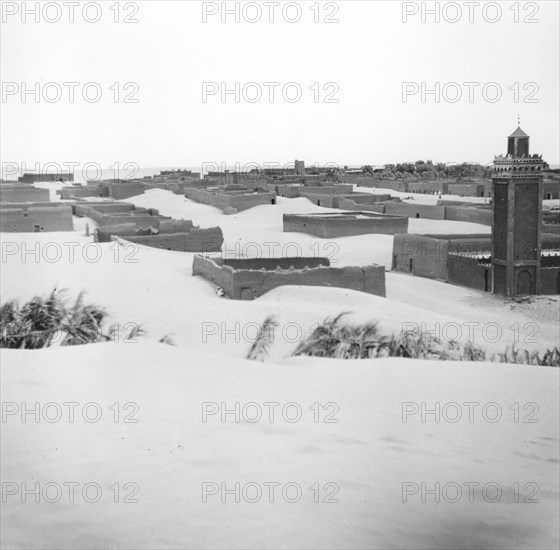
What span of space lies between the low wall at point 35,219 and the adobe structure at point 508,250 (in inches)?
444

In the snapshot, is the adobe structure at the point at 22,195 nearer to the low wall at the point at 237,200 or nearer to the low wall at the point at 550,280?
the low wall at the point at 237,200

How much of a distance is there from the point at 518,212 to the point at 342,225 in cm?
705

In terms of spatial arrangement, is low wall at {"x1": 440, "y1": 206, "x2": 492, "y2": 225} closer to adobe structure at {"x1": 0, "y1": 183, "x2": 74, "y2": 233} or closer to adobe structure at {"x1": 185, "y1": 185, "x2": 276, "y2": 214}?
Result: adobe structure at {"x1": 185, "y1": 185, "x2": 276, "y2": 214}

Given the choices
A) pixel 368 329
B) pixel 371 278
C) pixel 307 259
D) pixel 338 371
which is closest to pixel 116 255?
pixel 307 259

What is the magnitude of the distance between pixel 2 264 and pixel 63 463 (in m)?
13.4

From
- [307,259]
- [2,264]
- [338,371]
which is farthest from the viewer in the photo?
[307,259]

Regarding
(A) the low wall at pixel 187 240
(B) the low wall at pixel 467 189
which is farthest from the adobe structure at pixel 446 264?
(B) the low wall at pixel 467 189

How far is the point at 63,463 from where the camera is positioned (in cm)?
489

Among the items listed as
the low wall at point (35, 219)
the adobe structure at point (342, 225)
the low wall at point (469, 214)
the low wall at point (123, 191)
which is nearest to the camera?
the low wall at point (35, 219)

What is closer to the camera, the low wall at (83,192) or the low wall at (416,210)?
the low wall at (416,210)

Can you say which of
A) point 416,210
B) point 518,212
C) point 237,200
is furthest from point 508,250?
point 237,200

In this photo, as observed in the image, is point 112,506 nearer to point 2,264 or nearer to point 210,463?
point 210,463

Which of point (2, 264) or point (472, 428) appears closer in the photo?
point (472, 428)

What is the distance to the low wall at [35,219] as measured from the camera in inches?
979
